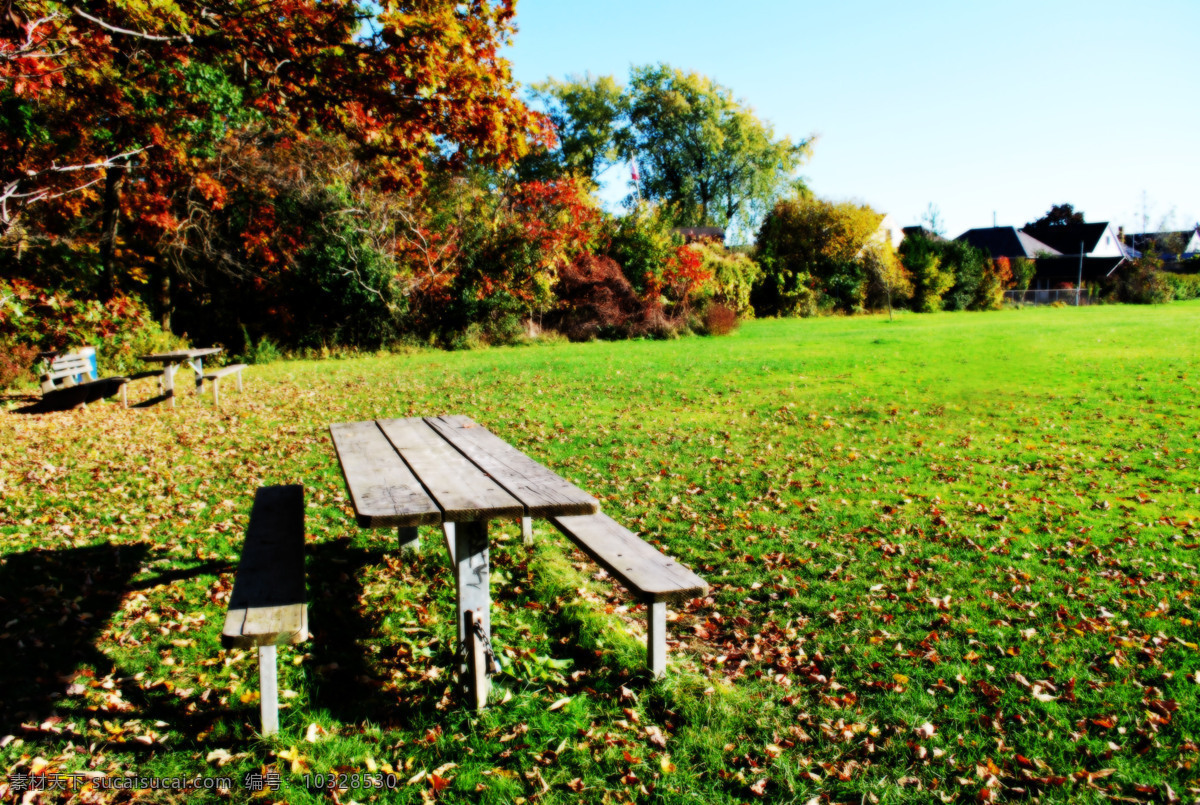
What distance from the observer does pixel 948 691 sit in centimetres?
351

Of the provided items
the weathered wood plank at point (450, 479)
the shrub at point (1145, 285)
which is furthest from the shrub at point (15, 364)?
the shrub at point (1145, 285)

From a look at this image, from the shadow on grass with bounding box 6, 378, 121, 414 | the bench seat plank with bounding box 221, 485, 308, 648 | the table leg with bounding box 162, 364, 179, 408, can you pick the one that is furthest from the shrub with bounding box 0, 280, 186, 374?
the bench seat plank with bounding box 221, 485, 308, 648

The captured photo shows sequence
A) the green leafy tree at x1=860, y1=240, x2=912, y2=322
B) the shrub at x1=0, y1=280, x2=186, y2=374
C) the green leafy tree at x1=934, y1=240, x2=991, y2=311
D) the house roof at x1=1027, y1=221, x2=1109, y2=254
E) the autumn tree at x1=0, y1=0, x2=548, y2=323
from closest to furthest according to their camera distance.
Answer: the autumn tree at x1=0, y1=0, x2=548, y2=323
the shrub at x1=0, y1=280, x2=186, y2=374
the green leafy tree at x1=860, y1=240, x2=912, y2=322
the green leafy tree at x1=934, y1=240, x2=991, y2=311
the house roof at x1=1027, y1=221, x2=1109, y2=254

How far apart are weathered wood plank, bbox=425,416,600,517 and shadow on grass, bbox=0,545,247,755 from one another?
1639 mm

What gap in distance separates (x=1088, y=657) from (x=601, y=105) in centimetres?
5529

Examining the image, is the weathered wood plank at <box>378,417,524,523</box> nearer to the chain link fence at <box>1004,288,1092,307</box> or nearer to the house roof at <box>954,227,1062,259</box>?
the chain link fence at <box>1004,288,1092,307</box>

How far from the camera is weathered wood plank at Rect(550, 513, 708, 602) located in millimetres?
3297

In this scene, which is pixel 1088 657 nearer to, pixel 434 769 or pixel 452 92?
pixel 434 769

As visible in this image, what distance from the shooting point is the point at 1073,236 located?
64.2 m

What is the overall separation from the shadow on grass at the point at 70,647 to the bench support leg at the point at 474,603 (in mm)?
1108

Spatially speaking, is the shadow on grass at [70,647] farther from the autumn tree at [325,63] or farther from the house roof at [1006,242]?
the house roof at [1006,242]

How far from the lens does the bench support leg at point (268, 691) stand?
2.97 m

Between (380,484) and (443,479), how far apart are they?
29 cm

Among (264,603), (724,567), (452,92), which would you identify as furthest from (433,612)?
(452,92)
